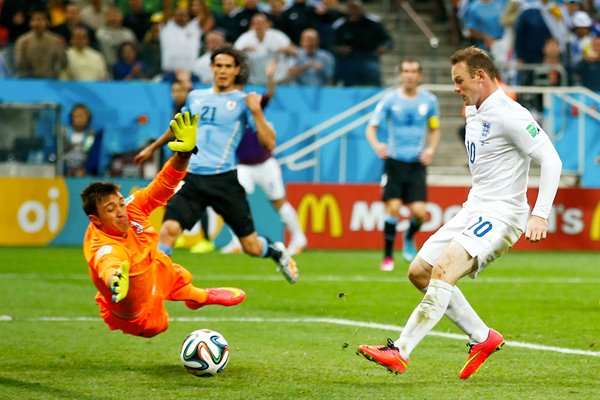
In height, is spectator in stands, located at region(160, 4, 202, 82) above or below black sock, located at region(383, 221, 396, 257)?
above

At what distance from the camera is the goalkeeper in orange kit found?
25.8ft

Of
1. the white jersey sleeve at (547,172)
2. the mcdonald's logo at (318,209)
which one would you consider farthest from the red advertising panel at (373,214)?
the white jersey sleeve at (547,172)

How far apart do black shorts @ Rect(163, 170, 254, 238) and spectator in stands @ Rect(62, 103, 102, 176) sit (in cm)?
821

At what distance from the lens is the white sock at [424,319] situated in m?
7.36

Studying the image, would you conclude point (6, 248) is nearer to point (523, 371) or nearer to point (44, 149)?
point (44, 149)

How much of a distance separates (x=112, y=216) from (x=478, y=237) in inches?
89.7

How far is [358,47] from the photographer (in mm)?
21250

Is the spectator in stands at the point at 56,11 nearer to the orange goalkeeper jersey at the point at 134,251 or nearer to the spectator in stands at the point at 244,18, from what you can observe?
the spectator in stands at the point at 244,18

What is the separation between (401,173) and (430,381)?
8252mm

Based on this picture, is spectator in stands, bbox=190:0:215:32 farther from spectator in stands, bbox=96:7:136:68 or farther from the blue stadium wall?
the blue stadium wall

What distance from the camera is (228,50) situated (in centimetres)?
1129

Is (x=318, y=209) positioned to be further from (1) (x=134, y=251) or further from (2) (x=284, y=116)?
(1) (x=134, y=251)

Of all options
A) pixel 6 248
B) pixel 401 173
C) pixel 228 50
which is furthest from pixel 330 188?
pixel 228 50

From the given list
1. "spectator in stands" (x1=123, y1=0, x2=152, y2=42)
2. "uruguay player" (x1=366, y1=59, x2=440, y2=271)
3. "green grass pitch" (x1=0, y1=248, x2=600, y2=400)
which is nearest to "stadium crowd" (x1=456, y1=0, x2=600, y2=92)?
"spectator in stands" (x1=123, y1=0, x2=152, y2=42)
